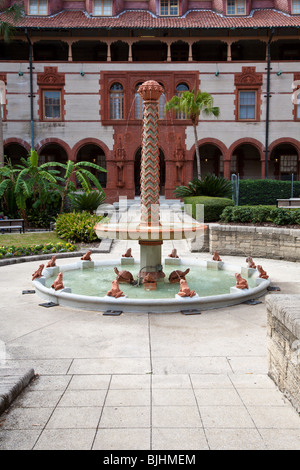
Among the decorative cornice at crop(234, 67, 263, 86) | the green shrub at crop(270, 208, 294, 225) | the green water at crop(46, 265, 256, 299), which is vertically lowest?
the green water at crop(46, 265, 256, 299)

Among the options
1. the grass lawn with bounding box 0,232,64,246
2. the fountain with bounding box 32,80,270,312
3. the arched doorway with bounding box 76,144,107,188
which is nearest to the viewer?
the fountain with bounding box 32,80,270,312

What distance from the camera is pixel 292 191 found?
24578mm

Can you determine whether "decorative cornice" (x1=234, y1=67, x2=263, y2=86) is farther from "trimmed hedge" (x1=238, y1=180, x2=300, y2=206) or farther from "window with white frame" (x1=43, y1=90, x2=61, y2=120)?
"window with white frame" (x1=43, y1=90, x2=61, y2=120)

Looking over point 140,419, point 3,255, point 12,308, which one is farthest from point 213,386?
point 3,255

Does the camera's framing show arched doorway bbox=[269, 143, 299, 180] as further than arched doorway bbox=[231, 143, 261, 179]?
No

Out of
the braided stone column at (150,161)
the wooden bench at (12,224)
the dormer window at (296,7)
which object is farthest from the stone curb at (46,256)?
the dormer window at (296,7)

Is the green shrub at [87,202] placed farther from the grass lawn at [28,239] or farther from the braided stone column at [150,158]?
the braided stone column at [150,158]

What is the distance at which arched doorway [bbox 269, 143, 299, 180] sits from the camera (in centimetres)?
3341

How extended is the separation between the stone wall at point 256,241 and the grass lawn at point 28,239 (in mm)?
6027

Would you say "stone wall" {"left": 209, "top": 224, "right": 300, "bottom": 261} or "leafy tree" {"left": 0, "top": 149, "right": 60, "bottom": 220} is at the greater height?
"leafy tree" {"left": 0, "top": 149, "right": 60, "bottom": 220}

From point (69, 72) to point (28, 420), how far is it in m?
30.0

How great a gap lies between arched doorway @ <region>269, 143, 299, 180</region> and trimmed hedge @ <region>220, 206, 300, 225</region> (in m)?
19.4

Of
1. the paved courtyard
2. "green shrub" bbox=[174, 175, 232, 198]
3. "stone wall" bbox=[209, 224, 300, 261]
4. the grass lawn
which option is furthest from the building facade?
the paved courtyard

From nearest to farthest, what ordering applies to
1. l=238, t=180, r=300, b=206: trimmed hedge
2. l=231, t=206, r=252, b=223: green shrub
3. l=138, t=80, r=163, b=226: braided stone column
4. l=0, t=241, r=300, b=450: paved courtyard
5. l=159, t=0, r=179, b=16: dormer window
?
l=0, t=241, r=300, b=450: paved courtyard → l=138, t=80, r=163, b=226: braided stone column → l=231, t=206, r=252, b=223: green shrub → l=238, t=180, r=300, b=206: trimmed hedge → l=159, t=0, r=179, b=16: dormer window
